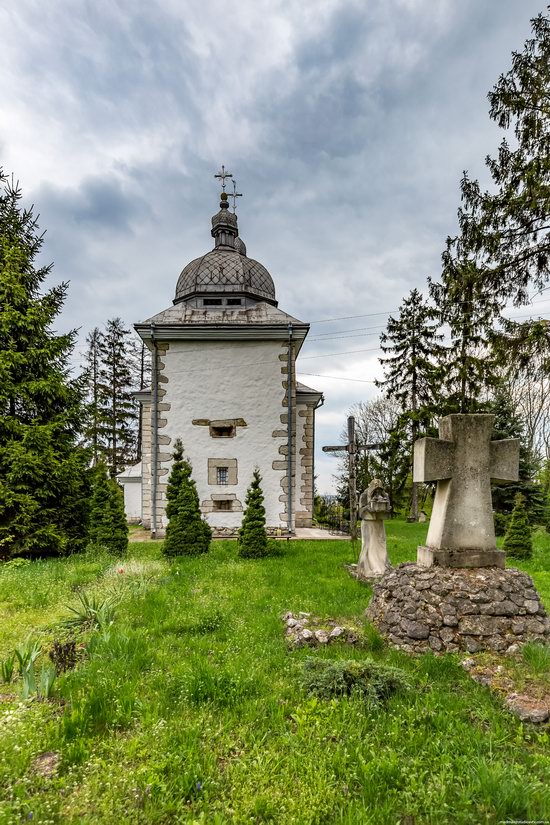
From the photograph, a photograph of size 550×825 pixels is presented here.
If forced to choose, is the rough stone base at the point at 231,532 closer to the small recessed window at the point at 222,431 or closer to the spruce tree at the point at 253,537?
the small recessed window at the point at 222,431

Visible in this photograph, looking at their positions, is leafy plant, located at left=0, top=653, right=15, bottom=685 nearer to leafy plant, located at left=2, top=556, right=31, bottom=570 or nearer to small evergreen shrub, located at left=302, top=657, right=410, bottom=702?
small evergreen shrub, located at left=302, top=657, right=410, bottom=702

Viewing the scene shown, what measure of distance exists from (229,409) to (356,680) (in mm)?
10965

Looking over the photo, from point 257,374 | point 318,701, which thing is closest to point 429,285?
point 257,374

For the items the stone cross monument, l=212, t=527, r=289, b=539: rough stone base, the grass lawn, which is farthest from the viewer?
l=212, t=527, r=289, b=539: rough stone base

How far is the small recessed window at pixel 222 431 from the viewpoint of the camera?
13.7 metres

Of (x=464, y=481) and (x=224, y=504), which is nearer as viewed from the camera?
(x=464, y=481)

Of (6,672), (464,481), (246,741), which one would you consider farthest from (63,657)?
(464,481)

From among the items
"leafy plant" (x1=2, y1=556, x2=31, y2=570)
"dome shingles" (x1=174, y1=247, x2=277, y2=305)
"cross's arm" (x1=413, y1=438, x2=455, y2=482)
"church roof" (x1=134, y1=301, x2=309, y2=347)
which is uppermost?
"dome shingles" (x1=174, y1=247, x2=277, y2=305)

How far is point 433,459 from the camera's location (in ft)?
15.7

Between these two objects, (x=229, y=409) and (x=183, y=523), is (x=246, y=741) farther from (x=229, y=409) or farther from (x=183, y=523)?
(x=229, y=409)

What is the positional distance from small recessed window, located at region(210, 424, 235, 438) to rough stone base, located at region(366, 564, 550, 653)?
31.6 feet

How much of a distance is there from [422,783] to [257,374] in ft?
40.1

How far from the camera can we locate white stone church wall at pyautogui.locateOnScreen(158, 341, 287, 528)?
1354cm

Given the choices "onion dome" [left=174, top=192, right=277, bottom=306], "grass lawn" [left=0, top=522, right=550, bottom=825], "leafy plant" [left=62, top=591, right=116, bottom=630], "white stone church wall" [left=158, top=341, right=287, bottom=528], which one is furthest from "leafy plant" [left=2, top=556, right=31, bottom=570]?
"onion dome" [left=174, top=192, right=277, bottom=306]
